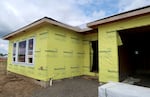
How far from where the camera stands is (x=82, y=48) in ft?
26.6

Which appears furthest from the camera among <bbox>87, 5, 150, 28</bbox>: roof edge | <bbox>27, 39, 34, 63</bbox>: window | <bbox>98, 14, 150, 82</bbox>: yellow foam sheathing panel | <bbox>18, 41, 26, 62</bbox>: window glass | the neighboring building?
<bbox>18, 41, 26, 62</bbox>: window glass

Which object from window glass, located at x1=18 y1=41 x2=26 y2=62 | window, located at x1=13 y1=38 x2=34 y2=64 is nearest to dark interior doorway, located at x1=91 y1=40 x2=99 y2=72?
window, located at x1=13 y1=38 x2=34 y2=64

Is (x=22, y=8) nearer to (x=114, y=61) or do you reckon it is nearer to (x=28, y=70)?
(x=28, y=70)

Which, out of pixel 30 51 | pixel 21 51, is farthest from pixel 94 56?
pixel 21 51

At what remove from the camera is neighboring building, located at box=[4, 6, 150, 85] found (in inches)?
199

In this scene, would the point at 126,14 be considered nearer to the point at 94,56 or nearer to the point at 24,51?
the point at 94,56

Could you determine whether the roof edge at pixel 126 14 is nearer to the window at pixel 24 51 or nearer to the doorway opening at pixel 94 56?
the doorway opening at pixel 94 56

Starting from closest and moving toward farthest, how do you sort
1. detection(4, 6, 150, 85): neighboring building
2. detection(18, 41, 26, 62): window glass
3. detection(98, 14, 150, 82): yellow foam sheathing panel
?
detection(98, 14, 150, 82): yellow foam sheathing panel, detection(4, 6, 150, 85): neighboring building, detection(18, 41, 26, 62): window glass

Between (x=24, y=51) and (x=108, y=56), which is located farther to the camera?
(x=24, y=51)

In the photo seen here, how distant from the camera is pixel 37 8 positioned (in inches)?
380

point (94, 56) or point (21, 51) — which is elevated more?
point (21, 51)

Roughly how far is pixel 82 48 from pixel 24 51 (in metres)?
3.93

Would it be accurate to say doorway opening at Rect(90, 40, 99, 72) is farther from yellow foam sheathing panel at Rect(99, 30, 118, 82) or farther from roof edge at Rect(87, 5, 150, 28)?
roof edge at Rect(87, 5, 150, 28)

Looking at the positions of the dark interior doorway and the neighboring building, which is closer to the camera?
the neighboring building
